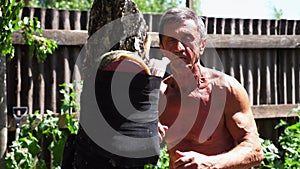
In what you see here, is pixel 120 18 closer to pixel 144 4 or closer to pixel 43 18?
pixel 43 18

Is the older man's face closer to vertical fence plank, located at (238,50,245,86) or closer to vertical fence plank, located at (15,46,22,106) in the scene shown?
vertical fence plank, located at (15,46,22,106)

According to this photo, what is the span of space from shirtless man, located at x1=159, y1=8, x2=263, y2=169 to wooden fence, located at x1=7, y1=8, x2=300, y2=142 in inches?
117

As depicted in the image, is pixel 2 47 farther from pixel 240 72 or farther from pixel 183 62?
pixel 240 72

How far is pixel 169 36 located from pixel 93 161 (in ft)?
2.36

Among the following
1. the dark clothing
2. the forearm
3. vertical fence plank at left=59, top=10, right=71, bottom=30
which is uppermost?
the dark clothing

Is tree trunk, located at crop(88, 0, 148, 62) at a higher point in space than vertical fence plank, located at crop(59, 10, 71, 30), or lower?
higher

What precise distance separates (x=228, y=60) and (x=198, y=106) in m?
3.80

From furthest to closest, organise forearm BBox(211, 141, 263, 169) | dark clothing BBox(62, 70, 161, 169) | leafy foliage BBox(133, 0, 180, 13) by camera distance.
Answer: leafy foliage BBox(133, 0, 180, 13) < forearm BBox(211, 141, 263, 169) < dark clothing BBox(62, 70, 161, 169)

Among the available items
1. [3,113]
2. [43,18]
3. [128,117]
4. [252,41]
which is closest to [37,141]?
[3,113]

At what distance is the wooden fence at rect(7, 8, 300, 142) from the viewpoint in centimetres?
507

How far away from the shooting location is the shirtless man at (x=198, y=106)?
77.6 inches

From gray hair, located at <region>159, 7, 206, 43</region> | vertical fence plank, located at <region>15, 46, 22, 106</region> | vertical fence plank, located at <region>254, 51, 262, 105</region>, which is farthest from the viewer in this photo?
vertical fence plank, located at <region>254, 51, 262, 105</region>

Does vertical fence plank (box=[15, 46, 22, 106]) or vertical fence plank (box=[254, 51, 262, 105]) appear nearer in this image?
vertical fence plank (box=[15, 46, 22, 106])

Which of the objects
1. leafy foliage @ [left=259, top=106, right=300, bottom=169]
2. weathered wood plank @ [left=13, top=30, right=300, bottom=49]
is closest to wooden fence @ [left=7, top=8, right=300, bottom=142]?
weathered wood plank @ [left=13, top=30, right=300, bottom=49]
